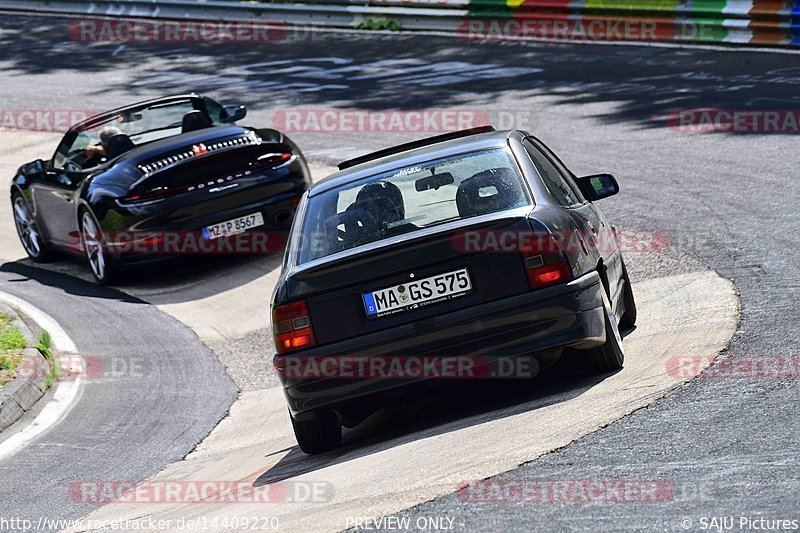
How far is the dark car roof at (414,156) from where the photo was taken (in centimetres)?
698

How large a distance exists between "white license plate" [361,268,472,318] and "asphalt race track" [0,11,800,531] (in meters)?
0.63

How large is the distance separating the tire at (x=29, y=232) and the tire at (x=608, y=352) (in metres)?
8.11

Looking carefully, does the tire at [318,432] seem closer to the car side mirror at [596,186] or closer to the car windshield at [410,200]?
the car windshield at [410,200]

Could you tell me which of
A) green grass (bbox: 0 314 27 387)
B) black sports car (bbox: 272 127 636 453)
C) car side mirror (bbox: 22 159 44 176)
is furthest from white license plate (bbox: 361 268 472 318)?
car side mirror (bbox: 22 159 44 176)

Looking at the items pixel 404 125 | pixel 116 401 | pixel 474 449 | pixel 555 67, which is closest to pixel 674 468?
pixel 474 449

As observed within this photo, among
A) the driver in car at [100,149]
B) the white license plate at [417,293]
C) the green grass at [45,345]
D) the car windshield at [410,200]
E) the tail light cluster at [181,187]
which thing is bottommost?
the green grass at [45,345]

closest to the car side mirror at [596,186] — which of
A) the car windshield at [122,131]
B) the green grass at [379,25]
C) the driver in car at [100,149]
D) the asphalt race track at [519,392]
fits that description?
the asphalt race track at [519,392]

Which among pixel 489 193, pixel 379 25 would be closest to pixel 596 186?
pixel 489 193

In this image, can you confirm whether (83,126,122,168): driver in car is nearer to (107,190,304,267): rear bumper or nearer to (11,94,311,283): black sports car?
(11,94,311,283): black sports car

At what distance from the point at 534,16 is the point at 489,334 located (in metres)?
16.4

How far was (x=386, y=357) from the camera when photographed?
20.1 ft

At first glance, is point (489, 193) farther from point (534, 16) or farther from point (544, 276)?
point (534, 16)

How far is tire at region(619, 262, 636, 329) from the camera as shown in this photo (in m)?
7.82

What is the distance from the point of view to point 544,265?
6141 millimetres
